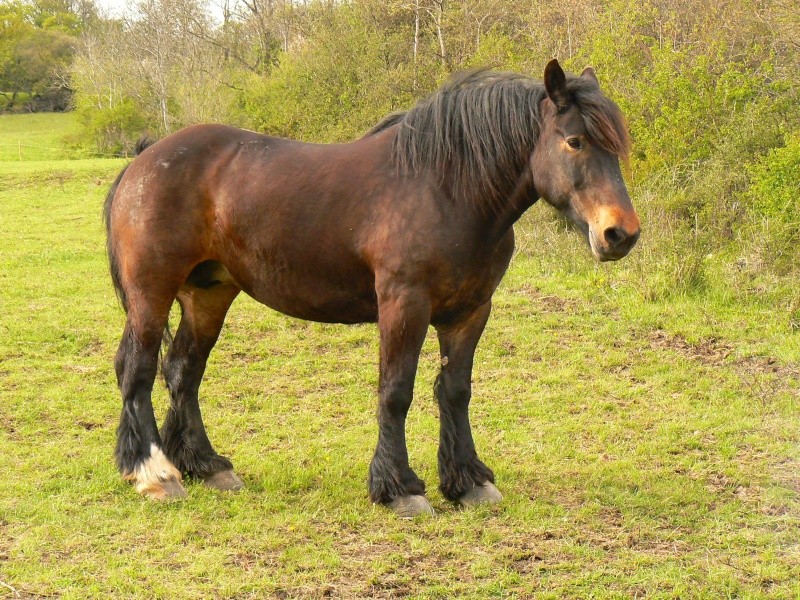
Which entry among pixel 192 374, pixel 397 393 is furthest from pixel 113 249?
pixel 397 393

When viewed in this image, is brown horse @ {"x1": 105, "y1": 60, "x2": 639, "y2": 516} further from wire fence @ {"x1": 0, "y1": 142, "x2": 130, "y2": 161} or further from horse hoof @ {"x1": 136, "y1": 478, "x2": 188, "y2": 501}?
wire fence @ {"x1": 0, "y1": 142, "x2": 130, "y2": 161}

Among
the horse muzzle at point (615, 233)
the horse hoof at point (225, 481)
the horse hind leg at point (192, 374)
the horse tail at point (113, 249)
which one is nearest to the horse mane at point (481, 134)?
the horse muzzle at point (615, 233)

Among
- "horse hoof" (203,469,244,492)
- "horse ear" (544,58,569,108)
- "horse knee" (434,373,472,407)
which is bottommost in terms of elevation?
"horse hoof" (203,469,244,492)

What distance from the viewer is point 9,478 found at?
206 inches

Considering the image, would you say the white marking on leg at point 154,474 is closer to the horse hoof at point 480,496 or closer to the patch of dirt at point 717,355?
the horse hoof at point 480,496

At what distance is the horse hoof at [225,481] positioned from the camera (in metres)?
5.15

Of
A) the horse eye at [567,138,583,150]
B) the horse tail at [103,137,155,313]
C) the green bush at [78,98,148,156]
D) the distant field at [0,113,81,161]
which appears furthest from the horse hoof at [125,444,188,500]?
the green bush at [78,98,148,156]

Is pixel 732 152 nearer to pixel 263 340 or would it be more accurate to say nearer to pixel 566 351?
pixel 566 351

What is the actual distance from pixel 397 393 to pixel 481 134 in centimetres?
149

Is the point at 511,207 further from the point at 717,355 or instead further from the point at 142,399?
the point at 717,355

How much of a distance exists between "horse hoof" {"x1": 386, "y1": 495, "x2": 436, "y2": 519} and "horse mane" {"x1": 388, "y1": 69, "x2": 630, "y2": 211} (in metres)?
1.68

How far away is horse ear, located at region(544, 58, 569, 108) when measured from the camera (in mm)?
4117

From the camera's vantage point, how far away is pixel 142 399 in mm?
5105

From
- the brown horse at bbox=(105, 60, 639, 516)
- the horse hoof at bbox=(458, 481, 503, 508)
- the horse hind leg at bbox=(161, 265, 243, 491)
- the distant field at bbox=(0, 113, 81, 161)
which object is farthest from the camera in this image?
the distant field at bbox=(0, 113, 81, 161)
